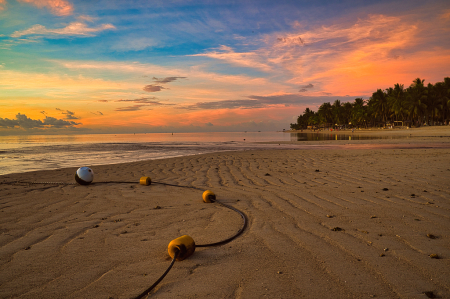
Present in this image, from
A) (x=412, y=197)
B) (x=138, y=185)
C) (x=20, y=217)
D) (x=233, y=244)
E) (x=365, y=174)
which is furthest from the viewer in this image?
(x=365, y=174)

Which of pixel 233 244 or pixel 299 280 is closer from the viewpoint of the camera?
pixel 299 280

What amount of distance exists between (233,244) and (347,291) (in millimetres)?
1431

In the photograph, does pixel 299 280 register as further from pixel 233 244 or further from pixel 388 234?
pixel 388 234

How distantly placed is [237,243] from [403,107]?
310 feet

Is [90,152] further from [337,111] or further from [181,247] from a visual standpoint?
[337,111]

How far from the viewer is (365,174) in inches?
330

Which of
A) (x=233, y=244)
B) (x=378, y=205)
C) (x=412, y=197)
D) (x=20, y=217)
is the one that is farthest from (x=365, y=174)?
(x=20, y=217)

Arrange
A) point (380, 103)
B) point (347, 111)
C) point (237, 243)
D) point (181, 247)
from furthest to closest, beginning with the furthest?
point (347, 111)
point (380, 103)
point (237, 243)
point (181, 247)

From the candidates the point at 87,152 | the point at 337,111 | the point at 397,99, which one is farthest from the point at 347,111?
the point at 87,152

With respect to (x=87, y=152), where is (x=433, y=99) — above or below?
above

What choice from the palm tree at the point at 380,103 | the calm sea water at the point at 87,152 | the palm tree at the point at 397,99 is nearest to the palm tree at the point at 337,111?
the palm tree at the point at 380,103

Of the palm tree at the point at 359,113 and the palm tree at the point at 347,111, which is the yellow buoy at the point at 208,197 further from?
the palm tree at the point at 347,111

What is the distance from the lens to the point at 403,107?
263 feet

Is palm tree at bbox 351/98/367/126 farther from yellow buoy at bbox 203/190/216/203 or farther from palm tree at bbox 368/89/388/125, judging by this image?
yellow buoy at bbox 203/190/216/203
